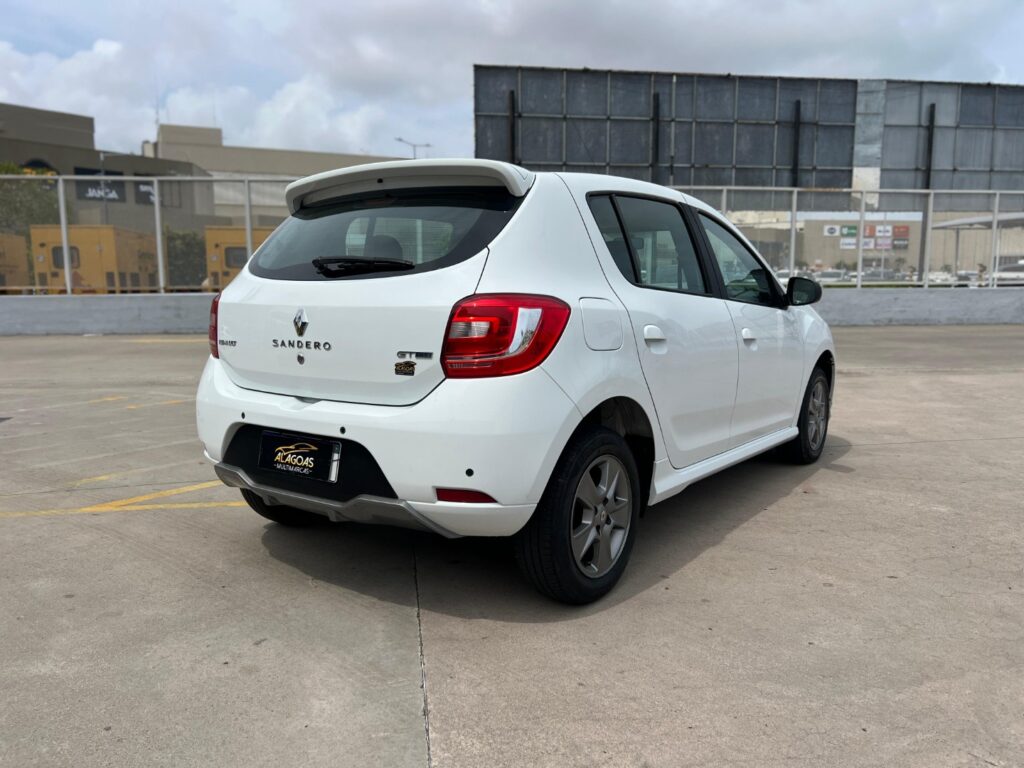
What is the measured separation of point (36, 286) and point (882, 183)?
20.6 meters

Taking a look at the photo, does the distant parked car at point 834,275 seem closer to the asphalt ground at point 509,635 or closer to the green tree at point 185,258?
the green tree at point 185,258

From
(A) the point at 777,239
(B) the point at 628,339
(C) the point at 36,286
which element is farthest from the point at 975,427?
(C) the point at 36,286

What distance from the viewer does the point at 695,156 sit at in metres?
19.5

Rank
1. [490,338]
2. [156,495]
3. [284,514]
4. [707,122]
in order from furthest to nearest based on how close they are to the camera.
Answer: [707,122]
[156,495]
[284,514]
[490,338]

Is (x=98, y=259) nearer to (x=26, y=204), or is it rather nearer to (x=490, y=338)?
(x=26, y=204)

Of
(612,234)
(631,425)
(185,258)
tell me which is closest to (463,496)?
(631,425)

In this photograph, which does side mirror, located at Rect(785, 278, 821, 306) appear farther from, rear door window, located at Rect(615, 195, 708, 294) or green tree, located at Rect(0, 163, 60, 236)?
green tree, located at Rect(0, 163, 60, 236)

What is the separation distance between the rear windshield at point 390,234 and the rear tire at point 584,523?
88cm

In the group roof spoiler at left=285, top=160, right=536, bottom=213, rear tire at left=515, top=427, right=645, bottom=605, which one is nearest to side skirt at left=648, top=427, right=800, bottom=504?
rear tire at left=515, top=427, right=645, bottom=605

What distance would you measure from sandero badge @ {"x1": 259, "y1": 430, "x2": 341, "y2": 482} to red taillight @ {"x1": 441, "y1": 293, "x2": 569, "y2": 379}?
1.94 feet

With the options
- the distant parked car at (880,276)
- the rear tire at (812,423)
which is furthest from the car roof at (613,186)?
the distant parked car at (880,276)

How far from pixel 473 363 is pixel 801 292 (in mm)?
2839

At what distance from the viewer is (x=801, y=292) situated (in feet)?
15.9

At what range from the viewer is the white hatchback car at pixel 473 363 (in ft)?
9.21
